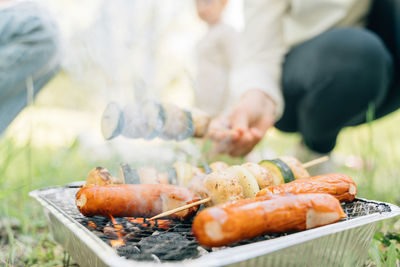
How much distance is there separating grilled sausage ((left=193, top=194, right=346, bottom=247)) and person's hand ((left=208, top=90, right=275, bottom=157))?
1.13 metres

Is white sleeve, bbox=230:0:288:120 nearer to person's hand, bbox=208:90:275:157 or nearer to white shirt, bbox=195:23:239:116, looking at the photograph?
person's hand, bbox=208:90:275:157

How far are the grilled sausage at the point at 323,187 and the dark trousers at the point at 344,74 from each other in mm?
1772

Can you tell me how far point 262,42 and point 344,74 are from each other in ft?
2.96

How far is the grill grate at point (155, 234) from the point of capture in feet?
3.31

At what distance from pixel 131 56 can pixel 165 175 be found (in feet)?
6.36

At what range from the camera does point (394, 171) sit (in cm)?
289

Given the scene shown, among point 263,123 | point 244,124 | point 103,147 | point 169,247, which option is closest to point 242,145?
point 244,124

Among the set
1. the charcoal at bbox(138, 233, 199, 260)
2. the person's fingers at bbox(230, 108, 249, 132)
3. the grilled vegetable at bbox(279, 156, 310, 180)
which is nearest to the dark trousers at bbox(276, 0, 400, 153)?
the person's fingers at bbox(230, 108, 249, 132)

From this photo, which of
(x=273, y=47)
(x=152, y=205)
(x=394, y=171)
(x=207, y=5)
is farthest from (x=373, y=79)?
(x=207, y=5)

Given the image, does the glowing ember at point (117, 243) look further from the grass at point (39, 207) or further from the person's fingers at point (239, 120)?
the person's fingers at point (239, 120)

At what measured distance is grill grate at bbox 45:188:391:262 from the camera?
1008 mm

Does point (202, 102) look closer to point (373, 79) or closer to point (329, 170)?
point (329, 170)

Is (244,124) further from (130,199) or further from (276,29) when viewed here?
(276,29)

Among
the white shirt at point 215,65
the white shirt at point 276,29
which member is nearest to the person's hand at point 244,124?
the white shirt at point 276,29
